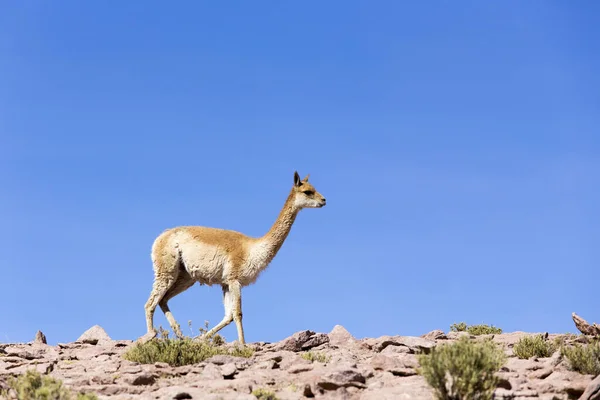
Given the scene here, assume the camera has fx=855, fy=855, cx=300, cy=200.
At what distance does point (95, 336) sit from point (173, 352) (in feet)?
18.9

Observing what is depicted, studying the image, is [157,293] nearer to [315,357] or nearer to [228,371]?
[315,357]

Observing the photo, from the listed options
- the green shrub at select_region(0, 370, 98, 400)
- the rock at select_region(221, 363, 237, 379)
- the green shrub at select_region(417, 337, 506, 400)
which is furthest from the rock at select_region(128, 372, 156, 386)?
the green shrub at select_region(417, 337, 506, 400)

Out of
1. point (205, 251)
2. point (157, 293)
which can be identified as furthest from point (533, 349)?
point (157, 293)

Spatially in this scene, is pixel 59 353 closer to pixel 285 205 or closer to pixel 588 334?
pixel 285 205

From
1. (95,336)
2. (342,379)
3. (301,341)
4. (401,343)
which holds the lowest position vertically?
(342,379)

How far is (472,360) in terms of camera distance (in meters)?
11.4

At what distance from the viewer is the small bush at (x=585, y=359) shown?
14.4 m

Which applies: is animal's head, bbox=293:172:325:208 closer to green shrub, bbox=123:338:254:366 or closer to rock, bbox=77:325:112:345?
green shrub, bbox=123:338:254:366

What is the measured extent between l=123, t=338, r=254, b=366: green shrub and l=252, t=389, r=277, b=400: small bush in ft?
11.6

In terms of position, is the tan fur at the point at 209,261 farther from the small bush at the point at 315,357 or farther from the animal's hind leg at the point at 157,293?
the small bush at the point at 315,357

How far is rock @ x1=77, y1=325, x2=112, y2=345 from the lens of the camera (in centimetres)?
2045

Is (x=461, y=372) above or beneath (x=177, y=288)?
beneath

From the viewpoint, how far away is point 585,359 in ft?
47.9

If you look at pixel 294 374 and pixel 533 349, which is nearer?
pixel 294 374
